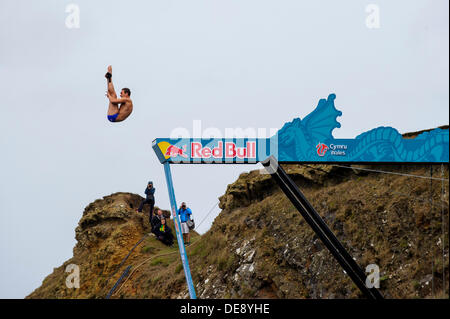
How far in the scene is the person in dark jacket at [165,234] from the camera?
27.6 meters

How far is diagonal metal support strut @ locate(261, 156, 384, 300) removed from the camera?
45.2 feet

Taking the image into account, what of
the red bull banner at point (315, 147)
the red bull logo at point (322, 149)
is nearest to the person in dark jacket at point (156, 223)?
the red bull banner at point (315, 147)

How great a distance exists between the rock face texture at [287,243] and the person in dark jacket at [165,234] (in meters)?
0.49

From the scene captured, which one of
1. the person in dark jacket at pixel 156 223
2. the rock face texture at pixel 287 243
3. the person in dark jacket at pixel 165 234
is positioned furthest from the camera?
the person in dark jacket at pixel 165 234

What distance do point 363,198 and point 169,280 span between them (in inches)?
400

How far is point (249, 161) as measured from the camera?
1417cm

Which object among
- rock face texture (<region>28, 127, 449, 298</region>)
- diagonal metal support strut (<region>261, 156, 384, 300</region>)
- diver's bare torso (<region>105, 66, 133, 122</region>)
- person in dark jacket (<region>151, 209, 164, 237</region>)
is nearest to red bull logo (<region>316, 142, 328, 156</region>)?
diagonal metal support strut (<region>261, 156, 384, 300</region>)

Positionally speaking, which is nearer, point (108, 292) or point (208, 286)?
point (208, 286)

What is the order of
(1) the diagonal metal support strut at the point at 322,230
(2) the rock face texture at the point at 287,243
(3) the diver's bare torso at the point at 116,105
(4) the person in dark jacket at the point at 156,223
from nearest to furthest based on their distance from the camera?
(1) the diagonal metal support strut at the point at 322,230 < (3) the diver's bare torso at the point at 116,105 < (2) the rock face texture at the point at 287,243 < (4) the person in dark jacket at the point at 156,223

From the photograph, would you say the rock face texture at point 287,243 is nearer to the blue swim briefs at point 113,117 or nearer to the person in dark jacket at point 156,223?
the person in dark jacket at point 156,223

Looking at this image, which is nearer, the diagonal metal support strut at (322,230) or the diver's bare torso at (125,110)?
the diagonal metal support strut at (322,230)

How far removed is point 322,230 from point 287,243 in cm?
709

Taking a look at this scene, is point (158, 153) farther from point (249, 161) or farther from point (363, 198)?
point (363, 198)
